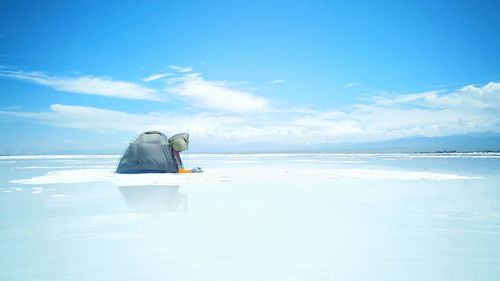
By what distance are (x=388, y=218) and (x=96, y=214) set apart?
600cm

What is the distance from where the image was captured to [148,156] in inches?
683

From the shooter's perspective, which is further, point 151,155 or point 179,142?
point 179,142

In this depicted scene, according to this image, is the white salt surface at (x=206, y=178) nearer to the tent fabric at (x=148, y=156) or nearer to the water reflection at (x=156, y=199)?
the tent fabric at (x=148, y=156)

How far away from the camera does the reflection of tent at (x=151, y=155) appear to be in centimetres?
1736

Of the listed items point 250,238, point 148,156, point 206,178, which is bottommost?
point 250,238

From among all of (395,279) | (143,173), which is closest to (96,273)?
(395,279)

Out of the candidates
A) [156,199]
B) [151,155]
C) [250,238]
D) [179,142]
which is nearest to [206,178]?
[179,142]

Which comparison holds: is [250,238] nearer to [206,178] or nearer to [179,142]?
[206,178]

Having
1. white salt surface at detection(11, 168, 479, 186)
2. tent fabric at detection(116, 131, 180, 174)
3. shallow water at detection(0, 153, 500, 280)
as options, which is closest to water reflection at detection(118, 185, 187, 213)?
shallow water at detection(0, 153, 500, 280)

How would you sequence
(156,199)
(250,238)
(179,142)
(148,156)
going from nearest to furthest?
(250,238) → (156,199) → (148,156) → (179,142)

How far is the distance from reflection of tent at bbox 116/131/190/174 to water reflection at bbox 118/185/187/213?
6.72 m

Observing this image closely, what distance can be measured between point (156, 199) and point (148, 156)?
9.27m

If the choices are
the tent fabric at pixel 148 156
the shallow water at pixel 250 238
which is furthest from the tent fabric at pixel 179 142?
the shallow water at pixel 250 238

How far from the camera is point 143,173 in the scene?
56.9ft
